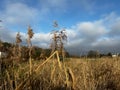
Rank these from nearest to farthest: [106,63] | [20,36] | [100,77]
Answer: [20,36] → [100,77] → [106,63]

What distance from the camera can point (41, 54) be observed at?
8.91ft

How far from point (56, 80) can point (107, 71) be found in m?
2.29

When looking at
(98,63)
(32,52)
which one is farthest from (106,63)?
(32,52)

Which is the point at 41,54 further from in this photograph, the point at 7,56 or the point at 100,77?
the point at 100,77

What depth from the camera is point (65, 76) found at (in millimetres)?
2623

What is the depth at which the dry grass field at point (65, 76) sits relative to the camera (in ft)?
9.47

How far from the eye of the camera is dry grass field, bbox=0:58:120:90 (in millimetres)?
2885

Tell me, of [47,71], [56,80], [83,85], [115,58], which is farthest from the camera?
[115,58]

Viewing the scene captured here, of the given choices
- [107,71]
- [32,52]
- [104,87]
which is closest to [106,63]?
[107,71]

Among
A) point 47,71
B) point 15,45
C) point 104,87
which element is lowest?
point 104,87

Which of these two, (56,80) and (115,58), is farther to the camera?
(115,58)

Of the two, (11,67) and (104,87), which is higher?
(11,67)

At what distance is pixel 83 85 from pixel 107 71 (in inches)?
68.3

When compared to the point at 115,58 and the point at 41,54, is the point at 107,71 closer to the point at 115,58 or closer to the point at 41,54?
the point at 115,58
